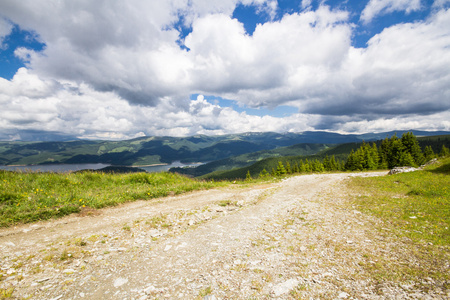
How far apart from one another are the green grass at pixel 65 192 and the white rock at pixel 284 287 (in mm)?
10901

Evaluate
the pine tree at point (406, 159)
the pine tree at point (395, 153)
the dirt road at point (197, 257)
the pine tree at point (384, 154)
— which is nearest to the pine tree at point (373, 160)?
the pine tree at point (384, 154)

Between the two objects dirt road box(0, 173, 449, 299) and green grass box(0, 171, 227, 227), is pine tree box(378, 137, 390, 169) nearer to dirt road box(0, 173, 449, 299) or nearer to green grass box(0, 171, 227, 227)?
dirt road box(0, 173, 449, 299)

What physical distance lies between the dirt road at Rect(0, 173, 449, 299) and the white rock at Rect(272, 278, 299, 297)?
0.02 m

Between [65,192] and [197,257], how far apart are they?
11.6m

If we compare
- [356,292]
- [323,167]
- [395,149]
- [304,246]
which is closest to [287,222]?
[304,246]

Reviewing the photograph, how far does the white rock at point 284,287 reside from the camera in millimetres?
4453

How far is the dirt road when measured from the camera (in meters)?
4.51

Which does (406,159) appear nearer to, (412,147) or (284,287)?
(412,147)

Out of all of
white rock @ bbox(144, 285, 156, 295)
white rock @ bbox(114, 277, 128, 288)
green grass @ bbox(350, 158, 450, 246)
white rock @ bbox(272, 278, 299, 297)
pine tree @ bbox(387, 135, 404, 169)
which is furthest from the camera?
pine tree @ bbox(387, 135, 404, 169)

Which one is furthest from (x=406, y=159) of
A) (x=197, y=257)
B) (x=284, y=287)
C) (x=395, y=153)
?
(x=197, y=257)

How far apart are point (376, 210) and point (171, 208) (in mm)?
12071

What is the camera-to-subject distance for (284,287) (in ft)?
15.2

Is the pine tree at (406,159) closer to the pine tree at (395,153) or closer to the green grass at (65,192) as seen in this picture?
the pine tree at (395,153)

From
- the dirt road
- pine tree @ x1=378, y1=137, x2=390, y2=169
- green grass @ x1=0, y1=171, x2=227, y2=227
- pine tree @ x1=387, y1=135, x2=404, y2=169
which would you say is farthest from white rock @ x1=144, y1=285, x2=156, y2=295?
pine tree @ x1=378, y1=137, x2=390, y2=169
